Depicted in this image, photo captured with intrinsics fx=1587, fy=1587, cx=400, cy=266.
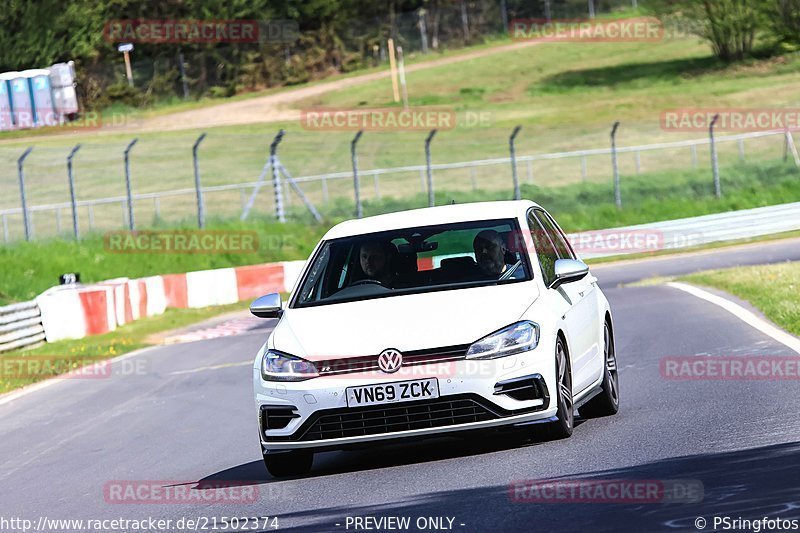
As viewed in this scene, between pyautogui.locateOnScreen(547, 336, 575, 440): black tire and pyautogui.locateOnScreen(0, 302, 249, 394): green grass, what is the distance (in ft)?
31.2

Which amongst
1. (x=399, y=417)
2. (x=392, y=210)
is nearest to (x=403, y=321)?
Answer: (x=399, y=417)

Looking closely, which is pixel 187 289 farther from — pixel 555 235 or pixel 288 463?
pixel 288 463

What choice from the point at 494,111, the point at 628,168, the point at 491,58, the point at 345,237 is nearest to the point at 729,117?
the point at 628,168

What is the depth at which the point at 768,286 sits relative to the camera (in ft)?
60.3

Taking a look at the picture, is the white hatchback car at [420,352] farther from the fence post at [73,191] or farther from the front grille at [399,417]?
the fence post at [73,191]

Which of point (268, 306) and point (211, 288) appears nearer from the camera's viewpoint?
point (268, 306)

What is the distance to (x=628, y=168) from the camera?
50469 mm

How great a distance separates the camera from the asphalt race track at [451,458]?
7065 mm

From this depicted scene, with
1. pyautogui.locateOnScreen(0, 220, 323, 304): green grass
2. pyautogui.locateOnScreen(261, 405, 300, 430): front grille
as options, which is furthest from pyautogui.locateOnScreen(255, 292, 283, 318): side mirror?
pyautogui.locateOnScreen(0, 220, 323, 304): green grass

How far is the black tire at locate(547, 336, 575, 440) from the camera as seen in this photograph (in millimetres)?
8992

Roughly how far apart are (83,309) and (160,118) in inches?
1826

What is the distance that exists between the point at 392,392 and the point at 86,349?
13474mm

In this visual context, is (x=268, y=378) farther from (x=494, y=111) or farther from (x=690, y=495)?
(x=494, y=111)

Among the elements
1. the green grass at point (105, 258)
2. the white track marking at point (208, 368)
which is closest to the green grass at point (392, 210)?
the green grass at point (105, 258)
